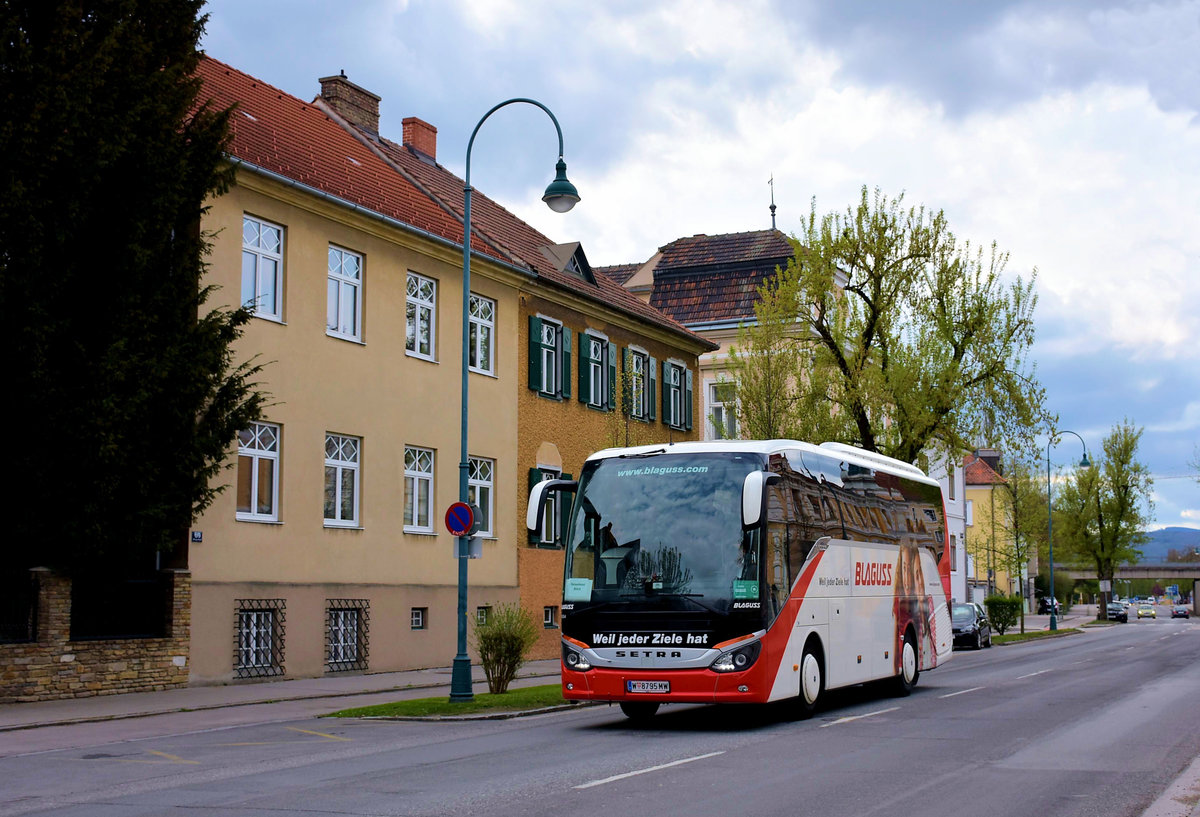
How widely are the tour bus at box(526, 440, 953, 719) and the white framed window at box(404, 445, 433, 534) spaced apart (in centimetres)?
1222

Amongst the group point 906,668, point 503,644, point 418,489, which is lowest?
point 906,668

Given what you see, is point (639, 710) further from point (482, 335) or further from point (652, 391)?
point (652, 391)

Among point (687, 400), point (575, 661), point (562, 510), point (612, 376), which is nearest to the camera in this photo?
point (575, 661)

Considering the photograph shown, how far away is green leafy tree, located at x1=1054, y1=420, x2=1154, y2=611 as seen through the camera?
8675 cm

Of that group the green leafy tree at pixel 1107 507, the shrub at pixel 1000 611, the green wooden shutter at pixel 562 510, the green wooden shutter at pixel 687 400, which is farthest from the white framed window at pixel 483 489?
the green leafy tree at pixel 1107 507

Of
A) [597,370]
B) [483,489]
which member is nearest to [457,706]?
[483,489]

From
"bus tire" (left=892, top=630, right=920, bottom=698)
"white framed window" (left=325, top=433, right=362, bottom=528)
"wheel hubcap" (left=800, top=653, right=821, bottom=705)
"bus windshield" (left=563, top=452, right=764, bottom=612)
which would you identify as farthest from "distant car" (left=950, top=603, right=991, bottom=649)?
"bus windshield" (left=563, top=452, right=764, bottom=612)

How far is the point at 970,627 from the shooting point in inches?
1746

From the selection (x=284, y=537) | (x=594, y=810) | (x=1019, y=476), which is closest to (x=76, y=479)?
(x=284, y=537)

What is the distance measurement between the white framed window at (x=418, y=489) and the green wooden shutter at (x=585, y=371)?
23.4 feet

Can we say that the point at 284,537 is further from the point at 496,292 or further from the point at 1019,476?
the point at 1019,476

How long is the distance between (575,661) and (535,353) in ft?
58.8

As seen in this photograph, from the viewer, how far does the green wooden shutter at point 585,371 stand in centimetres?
3494

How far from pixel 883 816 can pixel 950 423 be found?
1146 inches
